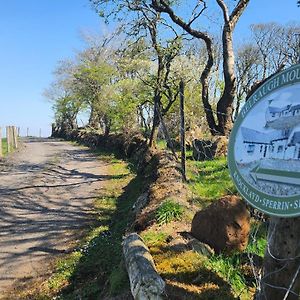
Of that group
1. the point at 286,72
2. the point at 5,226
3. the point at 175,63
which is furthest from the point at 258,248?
the point at 175,63

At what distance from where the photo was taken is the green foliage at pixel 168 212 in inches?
263

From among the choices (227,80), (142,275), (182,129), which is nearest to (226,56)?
(227,80)

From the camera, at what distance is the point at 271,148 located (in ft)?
7.95

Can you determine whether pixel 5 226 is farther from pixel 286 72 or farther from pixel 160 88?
pixel 160 88

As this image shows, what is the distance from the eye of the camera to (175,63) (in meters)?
20.5

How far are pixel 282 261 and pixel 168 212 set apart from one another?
13.5 ft

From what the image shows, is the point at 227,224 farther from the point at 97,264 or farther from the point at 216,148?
the point at 216,148

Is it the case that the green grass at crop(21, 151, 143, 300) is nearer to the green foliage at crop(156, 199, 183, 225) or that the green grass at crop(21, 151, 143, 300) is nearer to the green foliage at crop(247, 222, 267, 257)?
the green foliage at crop(156, 199, 183, 225)

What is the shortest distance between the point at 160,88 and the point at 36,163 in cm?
814

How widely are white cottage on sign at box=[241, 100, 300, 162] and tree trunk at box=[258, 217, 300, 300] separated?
53cm

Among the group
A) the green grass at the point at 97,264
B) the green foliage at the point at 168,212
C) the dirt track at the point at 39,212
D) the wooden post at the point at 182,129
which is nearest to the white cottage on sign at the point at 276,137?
the green grass at the point at 97,264

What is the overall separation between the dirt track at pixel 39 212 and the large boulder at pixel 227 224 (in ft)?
11.2

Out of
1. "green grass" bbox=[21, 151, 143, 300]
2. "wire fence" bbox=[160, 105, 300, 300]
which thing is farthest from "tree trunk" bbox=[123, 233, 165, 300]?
"wire fence" bbox=[160, 105, 300, 300]

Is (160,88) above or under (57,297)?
above
